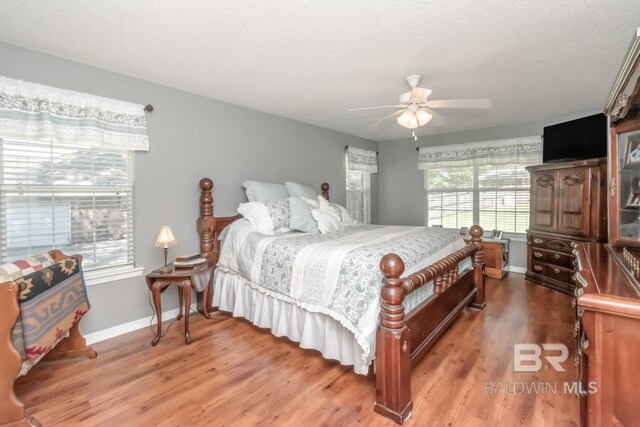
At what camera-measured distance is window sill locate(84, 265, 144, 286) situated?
252 centimetres

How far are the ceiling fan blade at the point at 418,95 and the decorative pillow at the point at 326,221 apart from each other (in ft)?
4.75

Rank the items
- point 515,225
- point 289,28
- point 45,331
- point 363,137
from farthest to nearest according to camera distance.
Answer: point 363,137, point 515,225, point 289,28, point 45,331

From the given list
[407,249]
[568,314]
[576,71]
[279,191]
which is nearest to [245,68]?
[279,191]

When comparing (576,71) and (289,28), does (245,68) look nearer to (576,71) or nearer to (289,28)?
(289,28)

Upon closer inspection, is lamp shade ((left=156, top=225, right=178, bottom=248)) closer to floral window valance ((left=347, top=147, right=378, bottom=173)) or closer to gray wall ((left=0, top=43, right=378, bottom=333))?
gray wall ((left=0, top=43, right=378, bottom=333))

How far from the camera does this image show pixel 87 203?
2.53 m

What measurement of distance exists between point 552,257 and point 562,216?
53cm

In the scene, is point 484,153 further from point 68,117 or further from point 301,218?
point 68,117

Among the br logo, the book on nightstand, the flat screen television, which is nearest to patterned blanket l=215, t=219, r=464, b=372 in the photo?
the book on nightstand

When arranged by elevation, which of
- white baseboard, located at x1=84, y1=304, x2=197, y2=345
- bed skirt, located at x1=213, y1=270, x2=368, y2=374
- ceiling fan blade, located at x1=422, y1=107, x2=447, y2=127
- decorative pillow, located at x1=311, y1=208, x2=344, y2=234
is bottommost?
white baseboard, located at x1=84, y1=304, x2=197, y2=345

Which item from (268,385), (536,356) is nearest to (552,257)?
(536,356)

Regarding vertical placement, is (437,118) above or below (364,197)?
above

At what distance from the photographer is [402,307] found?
5.61ft

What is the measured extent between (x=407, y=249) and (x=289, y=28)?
170 cm
